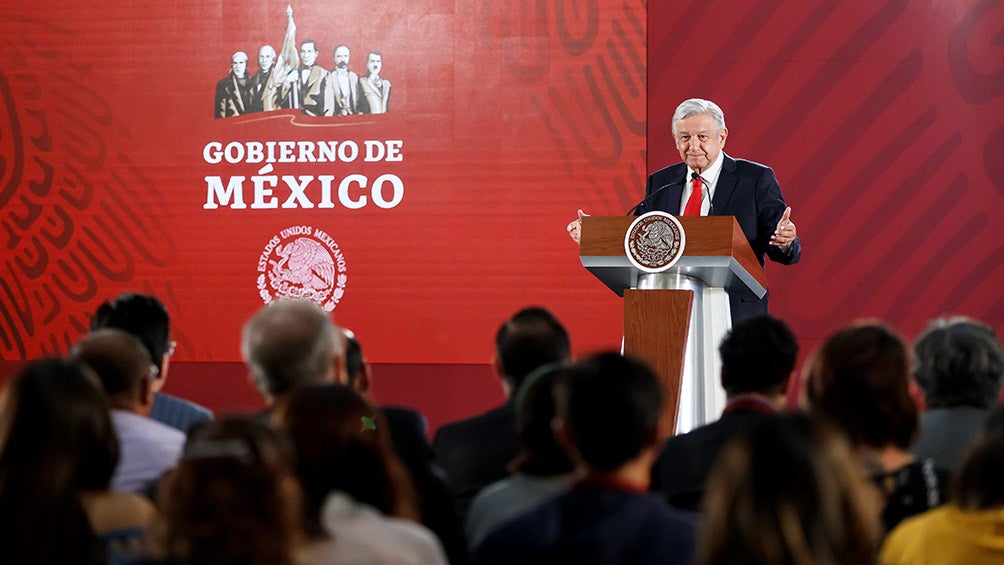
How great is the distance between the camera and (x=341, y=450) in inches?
69.1

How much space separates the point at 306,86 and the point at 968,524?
5010 millimetres

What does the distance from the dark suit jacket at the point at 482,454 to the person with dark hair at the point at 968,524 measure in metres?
0.99

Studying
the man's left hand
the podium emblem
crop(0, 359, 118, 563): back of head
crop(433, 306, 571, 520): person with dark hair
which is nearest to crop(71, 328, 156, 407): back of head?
crop(0, 359, 118, 563): back of head

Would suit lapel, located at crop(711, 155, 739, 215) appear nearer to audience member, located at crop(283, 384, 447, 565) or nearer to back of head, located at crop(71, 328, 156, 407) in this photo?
back of head, located at crop(71, 328, 156, 407)

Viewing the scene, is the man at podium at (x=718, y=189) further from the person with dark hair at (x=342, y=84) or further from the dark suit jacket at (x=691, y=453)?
the person with dark hair at (x=342, y=84)

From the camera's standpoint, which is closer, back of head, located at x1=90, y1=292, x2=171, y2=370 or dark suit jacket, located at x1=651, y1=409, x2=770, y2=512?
dark suit jacket, located at x1=651, y1=409, x2=770, y2=512

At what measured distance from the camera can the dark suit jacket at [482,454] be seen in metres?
2.68

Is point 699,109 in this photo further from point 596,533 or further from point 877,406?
point 596,533

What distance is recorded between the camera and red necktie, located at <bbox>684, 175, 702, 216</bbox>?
14.6ft

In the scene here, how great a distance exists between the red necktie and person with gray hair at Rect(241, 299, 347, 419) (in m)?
2.30

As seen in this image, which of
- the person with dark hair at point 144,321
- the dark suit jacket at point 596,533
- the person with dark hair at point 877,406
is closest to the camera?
the dark suit jacket at point 596,533

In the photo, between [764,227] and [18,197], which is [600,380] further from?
[18,197]

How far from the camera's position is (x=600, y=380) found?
1742mm

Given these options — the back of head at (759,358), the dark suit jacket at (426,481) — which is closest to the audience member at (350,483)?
the dark suit jacket at (426,481)
